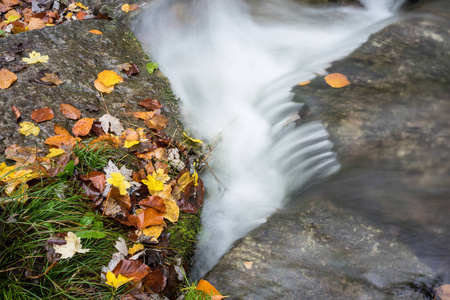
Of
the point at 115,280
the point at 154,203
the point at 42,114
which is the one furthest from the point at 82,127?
the point at 115,280

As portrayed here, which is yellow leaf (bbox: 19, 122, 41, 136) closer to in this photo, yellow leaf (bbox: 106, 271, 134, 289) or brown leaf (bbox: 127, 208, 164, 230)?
brown leaf (bbox: 127, 208, 164, 230)

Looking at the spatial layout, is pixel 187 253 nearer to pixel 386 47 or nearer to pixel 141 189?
pixel 141 189

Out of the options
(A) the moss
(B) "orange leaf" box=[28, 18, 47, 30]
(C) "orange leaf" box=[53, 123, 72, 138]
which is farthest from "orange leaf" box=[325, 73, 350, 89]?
(B) "orange leaf" box=[28, 18, 47, 30]

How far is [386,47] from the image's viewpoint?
414 cm

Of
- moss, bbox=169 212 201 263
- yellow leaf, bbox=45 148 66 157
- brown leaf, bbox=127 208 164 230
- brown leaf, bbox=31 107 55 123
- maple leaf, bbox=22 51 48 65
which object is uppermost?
maple leaf, bbox=22 51 48 65

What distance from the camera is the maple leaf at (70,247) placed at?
2.10m

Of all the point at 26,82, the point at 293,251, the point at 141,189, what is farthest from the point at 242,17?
the point at 293,251

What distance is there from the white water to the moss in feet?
0.29

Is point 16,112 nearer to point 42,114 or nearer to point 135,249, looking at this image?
point 42,114

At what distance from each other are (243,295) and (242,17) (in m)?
4.32

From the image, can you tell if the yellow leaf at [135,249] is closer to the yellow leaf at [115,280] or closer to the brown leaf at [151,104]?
the yellow leaf at [115,280]

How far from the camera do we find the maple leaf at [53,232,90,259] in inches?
82.5

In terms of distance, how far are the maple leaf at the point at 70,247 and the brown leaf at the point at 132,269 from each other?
25 cm

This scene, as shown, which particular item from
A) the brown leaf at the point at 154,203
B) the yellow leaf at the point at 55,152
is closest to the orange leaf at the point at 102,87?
the yellow leaf at the point at 55,152
